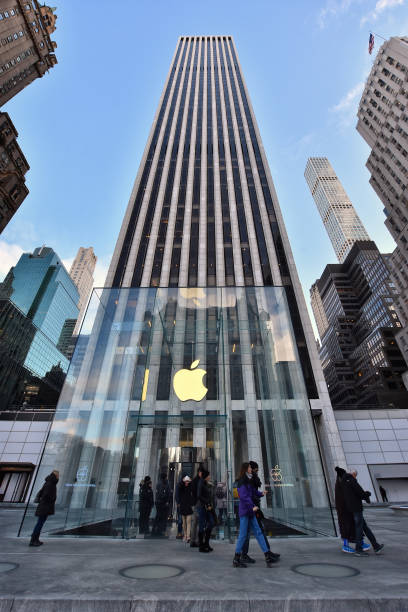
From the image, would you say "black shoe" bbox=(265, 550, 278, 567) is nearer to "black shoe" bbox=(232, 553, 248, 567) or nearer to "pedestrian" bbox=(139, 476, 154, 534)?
"black shoe" bbox=(232, 553, 248, 567)

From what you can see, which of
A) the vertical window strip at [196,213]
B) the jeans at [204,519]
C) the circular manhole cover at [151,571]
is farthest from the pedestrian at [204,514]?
the vertical window strip at [196,213]

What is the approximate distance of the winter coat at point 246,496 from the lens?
562cm

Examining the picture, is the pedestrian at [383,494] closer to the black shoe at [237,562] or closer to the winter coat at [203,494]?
the winter coat at [203,494]

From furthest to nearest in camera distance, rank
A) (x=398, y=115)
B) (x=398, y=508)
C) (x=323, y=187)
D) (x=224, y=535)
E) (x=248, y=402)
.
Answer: (x=323, y=187), (x=398, y=115), (x=398, y=508), (x=248, y=402), (x=224, y=535)

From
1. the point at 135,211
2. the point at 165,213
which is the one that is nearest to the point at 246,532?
the point at 165,213

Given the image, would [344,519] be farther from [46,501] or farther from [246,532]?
[46,501]

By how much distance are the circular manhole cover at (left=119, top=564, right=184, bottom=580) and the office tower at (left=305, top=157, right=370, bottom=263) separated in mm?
160487

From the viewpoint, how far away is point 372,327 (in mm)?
96375

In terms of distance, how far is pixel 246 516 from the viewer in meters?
5.62

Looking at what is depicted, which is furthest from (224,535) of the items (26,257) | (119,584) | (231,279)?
(26,257)

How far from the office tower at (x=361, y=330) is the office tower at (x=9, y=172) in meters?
91.0

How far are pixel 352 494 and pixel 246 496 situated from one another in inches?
100

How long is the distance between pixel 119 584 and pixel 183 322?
→ 9.85 m

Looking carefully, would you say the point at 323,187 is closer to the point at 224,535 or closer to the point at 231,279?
the point at 231,279
